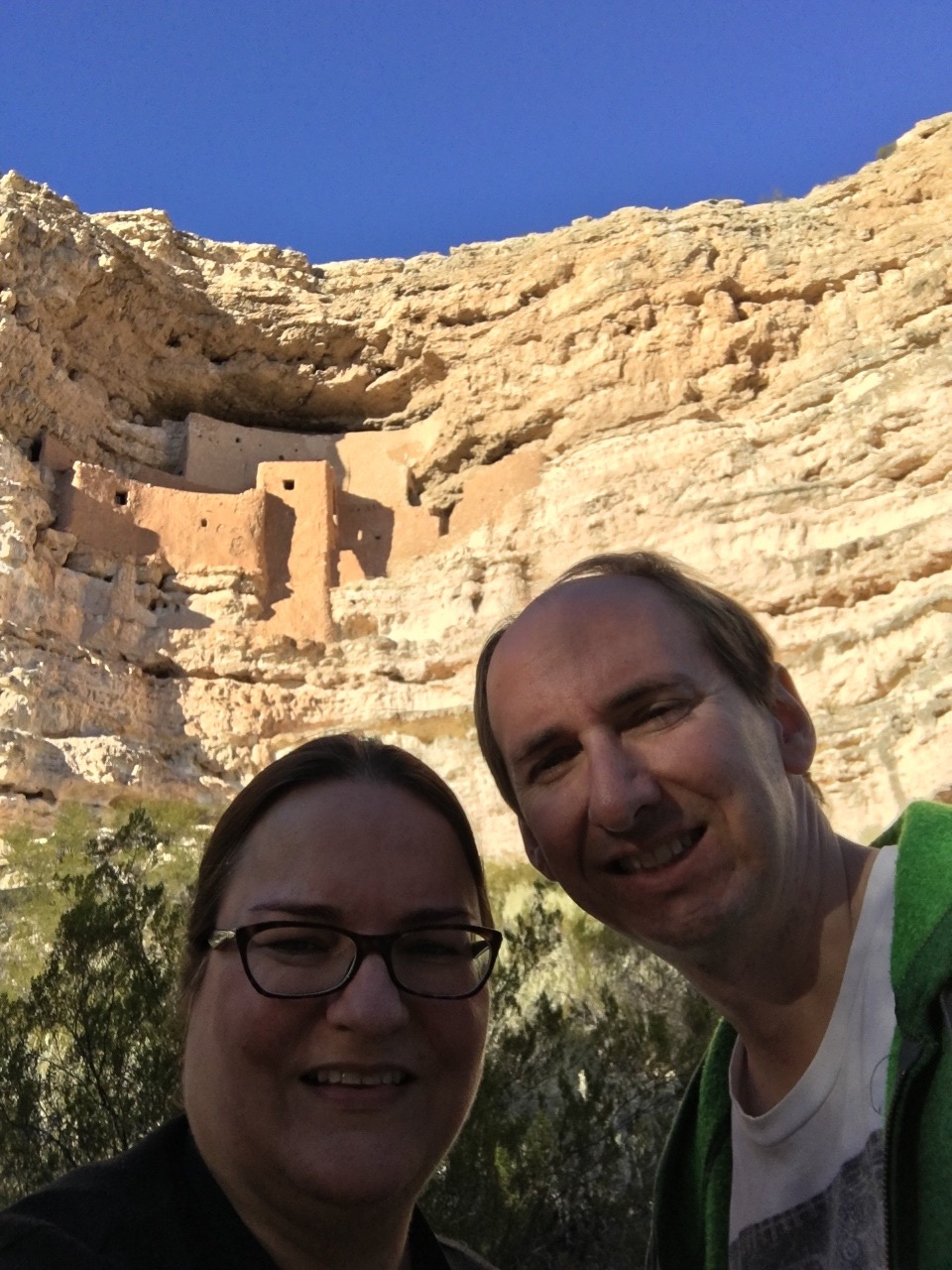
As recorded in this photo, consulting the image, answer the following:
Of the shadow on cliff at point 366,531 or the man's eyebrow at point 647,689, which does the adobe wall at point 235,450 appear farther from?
the man's eyebrow at point 647,689

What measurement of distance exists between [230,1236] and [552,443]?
45.5 feet

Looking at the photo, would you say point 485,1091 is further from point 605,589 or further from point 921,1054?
point 921,1054

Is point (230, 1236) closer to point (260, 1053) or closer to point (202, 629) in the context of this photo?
point (260, 1053)

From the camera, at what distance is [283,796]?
1370 mm

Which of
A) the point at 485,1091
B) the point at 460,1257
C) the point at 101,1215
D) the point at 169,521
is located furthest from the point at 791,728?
the point at 169,521

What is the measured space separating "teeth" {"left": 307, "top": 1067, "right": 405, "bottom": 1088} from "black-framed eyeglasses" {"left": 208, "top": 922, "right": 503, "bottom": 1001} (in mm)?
91

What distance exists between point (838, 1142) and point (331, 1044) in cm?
66

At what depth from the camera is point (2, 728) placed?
11133 millimetres

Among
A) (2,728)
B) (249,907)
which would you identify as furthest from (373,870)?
(2,728)

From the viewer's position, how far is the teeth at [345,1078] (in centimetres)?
120

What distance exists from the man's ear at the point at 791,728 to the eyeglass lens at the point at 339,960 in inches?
21.4

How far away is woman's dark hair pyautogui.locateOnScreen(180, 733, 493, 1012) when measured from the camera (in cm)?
134

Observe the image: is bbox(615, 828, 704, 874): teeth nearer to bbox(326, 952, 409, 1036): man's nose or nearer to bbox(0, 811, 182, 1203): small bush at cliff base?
bbox(326, 952, 409, 1036): man's nose

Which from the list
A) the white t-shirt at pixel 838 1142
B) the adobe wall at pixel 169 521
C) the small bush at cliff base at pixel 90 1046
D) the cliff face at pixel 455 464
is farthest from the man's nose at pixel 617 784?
the adobe wall at pixel 169 521
